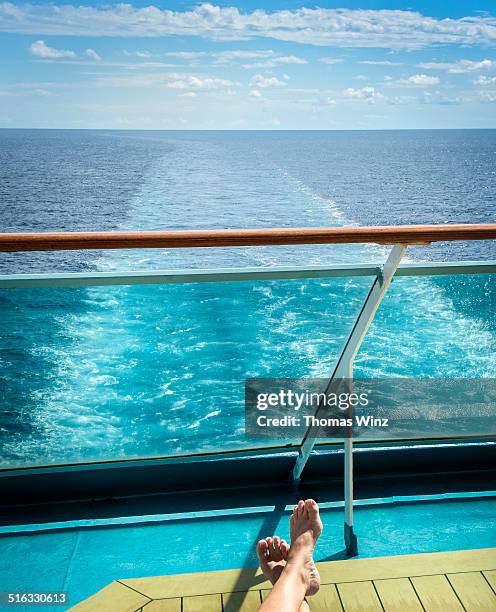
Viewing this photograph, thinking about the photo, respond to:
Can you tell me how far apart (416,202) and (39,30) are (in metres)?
35.4

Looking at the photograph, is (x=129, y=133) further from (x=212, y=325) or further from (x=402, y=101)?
(x=212, y=325)

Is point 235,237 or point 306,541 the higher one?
point 235,237

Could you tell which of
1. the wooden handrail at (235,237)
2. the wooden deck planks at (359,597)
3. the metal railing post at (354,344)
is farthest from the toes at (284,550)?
the wooden handrail at (235,237)

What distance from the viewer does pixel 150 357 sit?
60.9 inches

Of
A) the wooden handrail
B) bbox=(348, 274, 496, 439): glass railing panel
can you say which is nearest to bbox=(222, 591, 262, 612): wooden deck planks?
bbox=(348, 274, 496, 439): glass railing panel

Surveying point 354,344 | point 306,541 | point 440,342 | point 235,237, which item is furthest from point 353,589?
point 235,237

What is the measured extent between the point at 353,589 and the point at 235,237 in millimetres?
733

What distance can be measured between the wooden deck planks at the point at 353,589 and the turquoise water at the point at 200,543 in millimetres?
70

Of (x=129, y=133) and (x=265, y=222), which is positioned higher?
(x=129, y=133)

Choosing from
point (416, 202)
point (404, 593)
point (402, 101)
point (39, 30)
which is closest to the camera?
point (404, 593)

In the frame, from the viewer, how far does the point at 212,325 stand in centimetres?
152

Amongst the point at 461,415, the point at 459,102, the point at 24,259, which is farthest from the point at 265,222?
the point at 459,102

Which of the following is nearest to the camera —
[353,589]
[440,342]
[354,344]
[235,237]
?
[235,237]

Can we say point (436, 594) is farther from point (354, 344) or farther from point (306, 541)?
point (354, 344)
